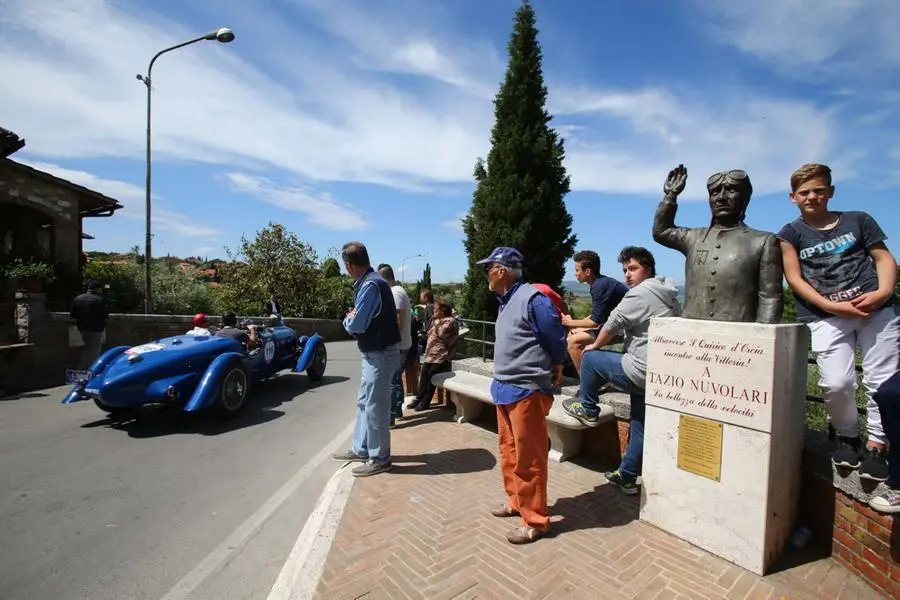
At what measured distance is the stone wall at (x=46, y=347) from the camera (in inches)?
326

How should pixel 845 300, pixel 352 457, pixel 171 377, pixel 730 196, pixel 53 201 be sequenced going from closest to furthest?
pixel 845 300
pixel 730 196
pixel 352 457
pixel 171 377
pixel 53 201

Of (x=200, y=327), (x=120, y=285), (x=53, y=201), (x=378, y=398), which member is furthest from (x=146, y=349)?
(x=53, y=201)

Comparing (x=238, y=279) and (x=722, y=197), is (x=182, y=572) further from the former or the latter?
(x=238, y=279)

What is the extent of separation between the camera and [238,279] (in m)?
18.8

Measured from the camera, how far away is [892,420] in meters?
2.42

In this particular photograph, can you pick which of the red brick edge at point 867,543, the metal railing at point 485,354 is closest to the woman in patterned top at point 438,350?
the metal railing at point 485,354

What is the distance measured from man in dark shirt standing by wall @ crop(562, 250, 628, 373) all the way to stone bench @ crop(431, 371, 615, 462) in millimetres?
516

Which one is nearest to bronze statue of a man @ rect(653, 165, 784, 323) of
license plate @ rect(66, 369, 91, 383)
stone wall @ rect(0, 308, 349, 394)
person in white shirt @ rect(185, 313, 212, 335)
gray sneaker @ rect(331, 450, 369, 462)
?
gray sneaker @ rect(331, 450, 369, 462)

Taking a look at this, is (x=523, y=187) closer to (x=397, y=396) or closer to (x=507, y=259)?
(x=397, y=396)

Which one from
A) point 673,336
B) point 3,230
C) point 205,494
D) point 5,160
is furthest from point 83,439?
point 3,230

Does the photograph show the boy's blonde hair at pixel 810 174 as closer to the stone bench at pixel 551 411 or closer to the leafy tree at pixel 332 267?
the stone bench at pixel 551 411

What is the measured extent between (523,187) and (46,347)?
32.2 ft

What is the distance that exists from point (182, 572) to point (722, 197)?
420cm

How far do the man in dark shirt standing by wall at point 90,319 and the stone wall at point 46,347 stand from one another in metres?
0.66
